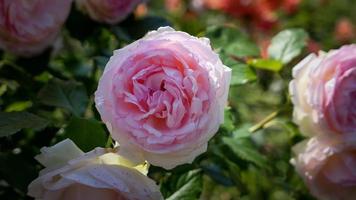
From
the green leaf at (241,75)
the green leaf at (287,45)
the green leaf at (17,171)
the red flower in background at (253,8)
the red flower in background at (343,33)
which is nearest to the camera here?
the green leaf at (17,171)

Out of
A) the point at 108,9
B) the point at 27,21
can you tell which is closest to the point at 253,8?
the point at 108,9

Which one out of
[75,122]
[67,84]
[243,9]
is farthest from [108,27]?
[243,9]

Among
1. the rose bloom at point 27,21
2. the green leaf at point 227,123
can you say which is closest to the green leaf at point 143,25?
the rose bloom at point 27,21

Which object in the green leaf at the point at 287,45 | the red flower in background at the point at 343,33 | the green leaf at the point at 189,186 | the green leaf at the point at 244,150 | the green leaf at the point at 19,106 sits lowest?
the red flower in background at the point at 343,33

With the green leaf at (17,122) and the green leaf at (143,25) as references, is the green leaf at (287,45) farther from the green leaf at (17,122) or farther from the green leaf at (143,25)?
the green leaf at (17,122)

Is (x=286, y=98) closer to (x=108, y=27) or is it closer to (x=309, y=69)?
(x=309, y=69)

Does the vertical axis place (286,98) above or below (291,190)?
above
